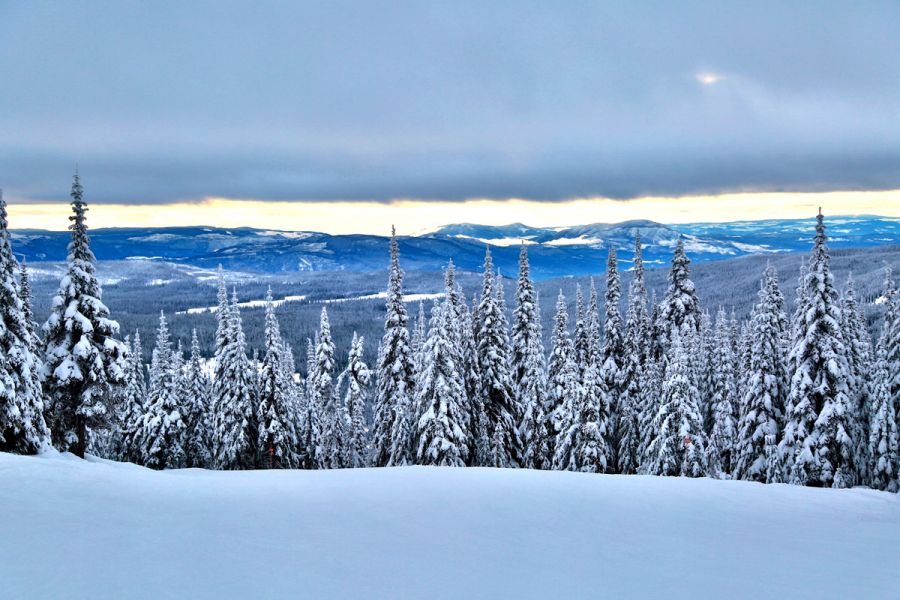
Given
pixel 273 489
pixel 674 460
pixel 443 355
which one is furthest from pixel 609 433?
pixel 273 489

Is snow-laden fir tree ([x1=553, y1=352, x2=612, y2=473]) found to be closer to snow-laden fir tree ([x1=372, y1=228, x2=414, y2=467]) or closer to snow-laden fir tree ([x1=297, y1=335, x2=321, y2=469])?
snow-laden fir tree ([x1=372, y1=228, x2=414, y2=467])

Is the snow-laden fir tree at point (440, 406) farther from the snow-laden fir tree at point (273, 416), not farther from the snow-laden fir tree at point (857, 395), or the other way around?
the snow-laden fir tree at point (857, 395)

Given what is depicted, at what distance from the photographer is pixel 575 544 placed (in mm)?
11492

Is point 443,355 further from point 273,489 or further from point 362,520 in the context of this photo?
point 362,520

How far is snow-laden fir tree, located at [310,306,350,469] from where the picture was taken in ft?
147

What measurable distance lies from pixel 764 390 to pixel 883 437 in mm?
5575

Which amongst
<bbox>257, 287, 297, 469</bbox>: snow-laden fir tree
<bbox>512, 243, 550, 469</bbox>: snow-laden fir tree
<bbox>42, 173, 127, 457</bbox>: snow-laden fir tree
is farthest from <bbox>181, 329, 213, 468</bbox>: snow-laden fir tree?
<bbox>512, 243, 550, 469</bbox>: snow-laden fir tree

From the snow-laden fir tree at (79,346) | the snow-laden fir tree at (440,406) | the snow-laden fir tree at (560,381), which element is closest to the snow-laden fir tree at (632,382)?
the snow-laden fir tree at (560,381)

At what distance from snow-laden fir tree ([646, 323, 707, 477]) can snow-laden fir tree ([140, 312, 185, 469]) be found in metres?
30.6

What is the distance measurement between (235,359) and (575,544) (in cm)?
2881

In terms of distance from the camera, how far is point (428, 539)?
1144 cm

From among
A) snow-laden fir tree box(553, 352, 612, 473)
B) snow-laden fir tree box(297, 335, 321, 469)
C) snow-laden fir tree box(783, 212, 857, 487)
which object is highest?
snow-laden fir tree box(783, 212, 857, 487)

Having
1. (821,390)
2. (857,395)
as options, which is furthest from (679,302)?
(821,390)

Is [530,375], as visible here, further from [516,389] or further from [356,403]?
[356,403]
